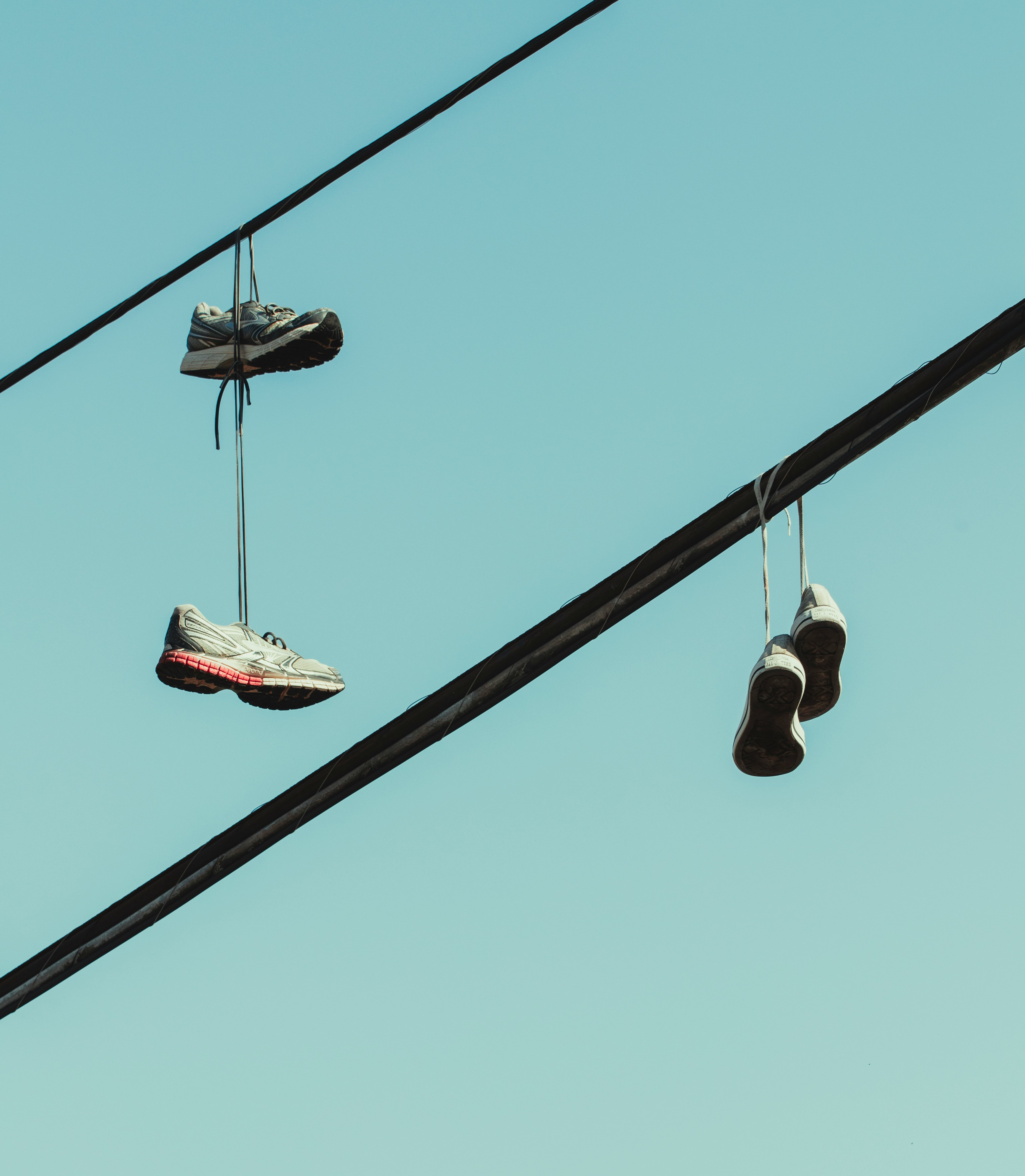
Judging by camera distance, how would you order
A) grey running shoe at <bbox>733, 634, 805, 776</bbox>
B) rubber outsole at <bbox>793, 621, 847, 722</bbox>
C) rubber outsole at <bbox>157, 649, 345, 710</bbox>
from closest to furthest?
grey running shoe at <bbox>733, 634, 805, 776</bbox>, rubber outsole at <bbox>793, 621, 847, 722</bbox>, rubber outsole at <bbox>157, 649, 345, 710</bbox>

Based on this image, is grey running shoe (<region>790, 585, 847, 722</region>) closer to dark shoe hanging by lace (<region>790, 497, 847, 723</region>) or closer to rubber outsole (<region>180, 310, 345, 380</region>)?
dark shoe hanging by lace (<region>790, 497, 847, 723</region>)

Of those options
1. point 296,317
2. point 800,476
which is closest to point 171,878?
point 800,476

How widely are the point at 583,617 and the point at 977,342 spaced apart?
1107 mm

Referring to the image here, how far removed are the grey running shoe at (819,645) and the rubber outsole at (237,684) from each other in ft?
8.30

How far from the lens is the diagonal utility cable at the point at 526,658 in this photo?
160 inches

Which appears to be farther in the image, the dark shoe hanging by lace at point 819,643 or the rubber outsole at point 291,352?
the rubber outsole at point 291,352

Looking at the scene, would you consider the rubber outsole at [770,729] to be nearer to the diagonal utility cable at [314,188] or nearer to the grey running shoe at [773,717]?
the grey running shoe at [773,717]

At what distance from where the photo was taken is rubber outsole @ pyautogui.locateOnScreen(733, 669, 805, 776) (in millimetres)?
5129

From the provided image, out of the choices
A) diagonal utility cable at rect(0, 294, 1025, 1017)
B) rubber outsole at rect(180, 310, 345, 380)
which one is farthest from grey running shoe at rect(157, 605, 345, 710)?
diagonal utility cable at rect(0, 294, 1025, 1017)

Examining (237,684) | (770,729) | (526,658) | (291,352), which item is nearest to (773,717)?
(770,729)

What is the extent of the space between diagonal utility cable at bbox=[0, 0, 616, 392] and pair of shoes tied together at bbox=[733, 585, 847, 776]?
1.76 m

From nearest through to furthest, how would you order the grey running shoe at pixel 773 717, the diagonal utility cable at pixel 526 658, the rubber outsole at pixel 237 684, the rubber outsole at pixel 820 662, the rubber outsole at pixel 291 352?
the diagonal utility cable at pixel 526 658, the grey running shoe at pixel 773 717, the rubber outsole at pixel 820 662, the rubber outsole at pixel 237 684, the rubber outsole at pixel 291 352

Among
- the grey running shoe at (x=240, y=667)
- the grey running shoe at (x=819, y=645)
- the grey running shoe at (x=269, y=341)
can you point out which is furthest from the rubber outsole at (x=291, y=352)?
the grey running shoe at (x=819, y=645)

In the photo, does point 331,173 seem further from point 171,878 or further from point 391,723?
point 171,878
